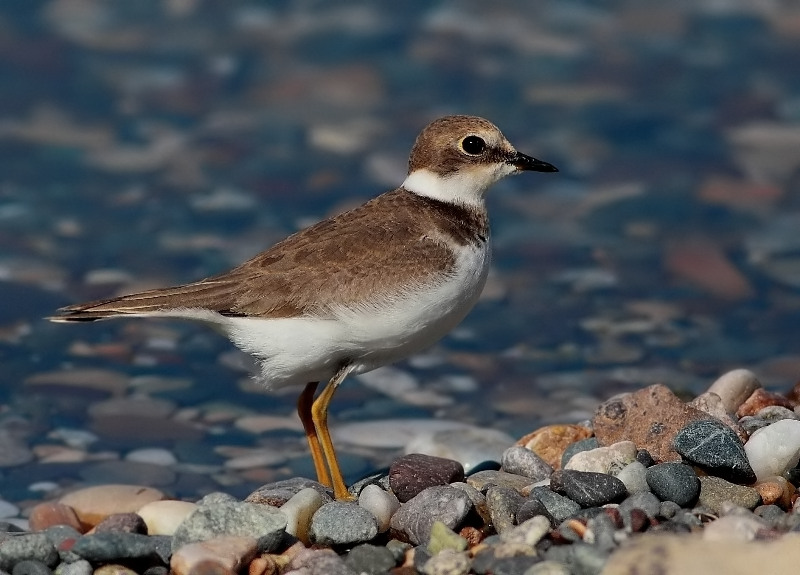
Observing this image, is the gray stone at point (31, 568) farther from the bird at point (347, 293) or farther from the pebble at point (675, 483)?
the pebble at point (675, 483)

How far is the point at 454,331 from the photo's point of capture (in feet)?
34.6

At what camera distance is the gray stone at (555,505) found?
212 inches

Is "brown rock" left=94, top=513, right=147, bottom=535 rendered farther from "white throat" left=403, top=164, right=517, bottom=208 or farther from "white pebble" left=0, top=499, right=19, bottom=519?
"white throat" left=403, top=164, right=517, bottom=208

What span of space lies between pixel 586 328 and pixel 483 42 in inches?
267

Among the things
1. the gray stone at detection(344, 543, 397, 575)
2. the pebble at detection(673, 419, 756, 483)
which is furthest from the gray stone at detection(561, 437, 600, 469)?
the gray stone at detection(344, 543, 397, 575)

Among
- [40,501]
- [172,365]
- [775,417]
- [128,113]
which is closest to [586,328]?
[172,365]

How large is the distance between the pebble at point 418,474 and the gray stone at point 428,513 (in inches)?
10.6

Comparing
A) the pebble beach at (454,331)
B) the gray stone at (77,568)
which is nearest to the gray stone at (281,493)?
the pebble beach at (454,331)

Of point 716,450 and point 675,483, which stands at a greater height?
point 716,450

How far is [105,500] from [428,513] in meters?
2.37

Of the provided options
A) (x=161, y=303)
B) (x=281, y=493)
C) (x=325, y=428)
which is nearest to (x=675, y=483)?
(x=281, y=493)

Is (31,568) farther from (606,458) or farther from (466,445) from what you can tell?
(466,445)

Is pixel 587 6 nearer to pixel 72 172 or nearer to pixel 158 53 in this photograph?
pixel 158 53

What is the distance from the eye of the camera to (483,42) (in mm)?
16328
